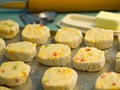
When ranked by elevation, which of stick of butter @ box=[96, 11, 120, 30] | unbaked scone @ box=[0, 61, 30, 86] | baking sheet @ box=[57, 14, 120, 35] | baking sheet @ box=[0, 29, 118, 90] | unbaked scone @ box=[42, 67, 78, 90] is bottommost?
baking sheet @ box=[0, 29, 118, 90]

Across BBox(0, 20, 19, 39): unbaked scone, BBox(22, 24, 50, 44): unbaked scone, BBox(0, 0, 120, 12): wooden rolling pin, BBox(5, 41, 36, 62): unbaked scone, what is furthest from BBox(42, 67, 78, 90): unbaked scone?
BBox(0, 0, 120, 12): wooden rolling pin

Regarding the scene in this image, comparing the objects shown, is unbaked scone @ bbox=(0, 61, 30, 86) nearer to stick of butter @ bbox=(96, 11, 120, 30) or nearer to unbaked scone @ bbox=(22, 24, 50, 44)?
unbaked scone @ bbox=(22, 24, 50, 44)

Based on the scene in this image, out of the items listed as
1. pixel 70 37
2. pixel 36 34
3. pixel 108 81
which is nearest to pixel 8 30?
pixel 36 34

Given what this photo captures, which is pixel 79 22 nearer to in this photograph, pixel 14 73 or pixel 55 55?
pixel 55 55

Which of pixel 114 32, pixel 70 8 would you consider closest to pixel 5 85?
pixel 114 32

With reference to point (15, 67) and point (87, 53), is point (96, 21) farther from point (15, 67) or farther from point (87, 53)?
point (15, 67)
